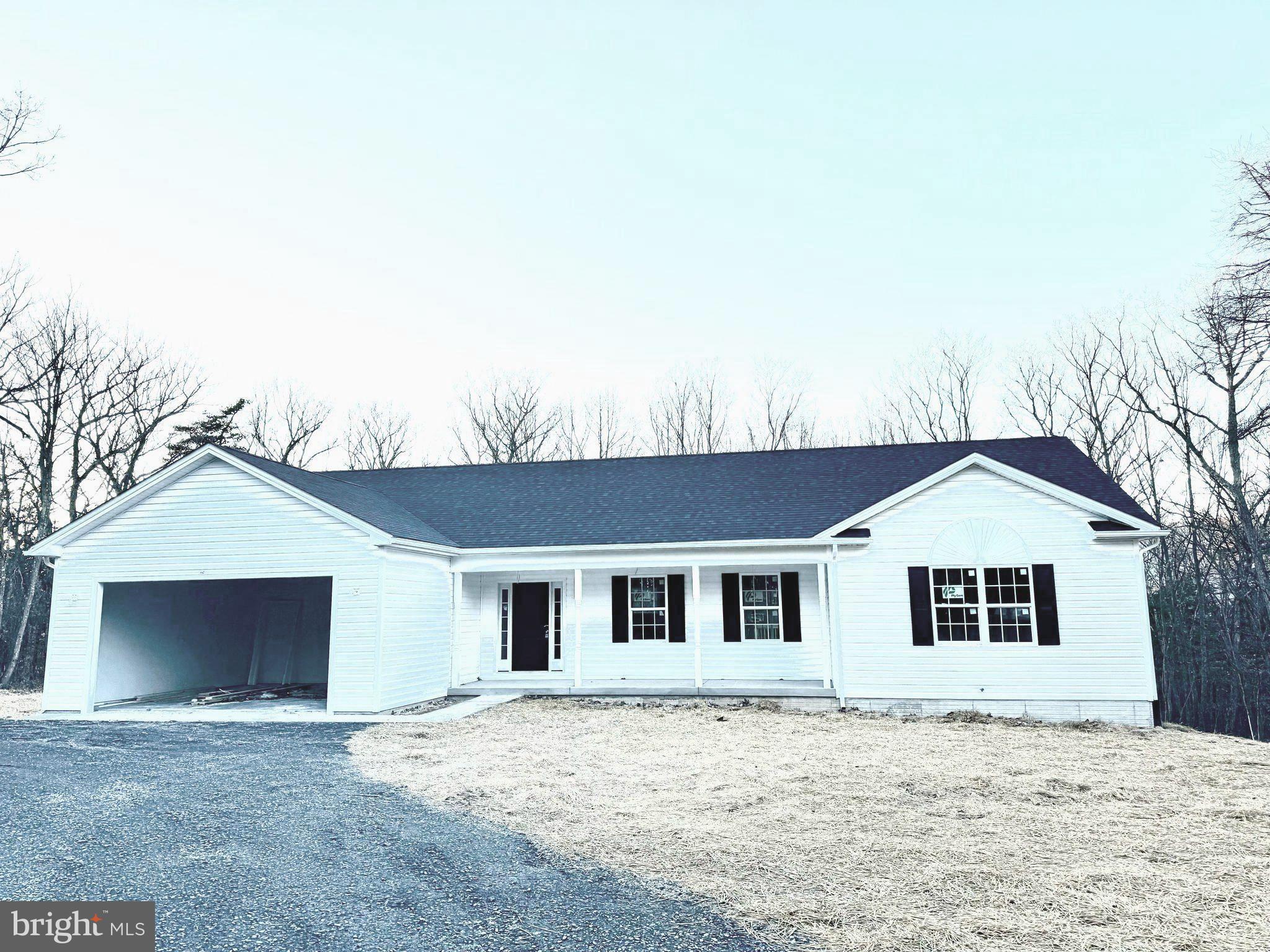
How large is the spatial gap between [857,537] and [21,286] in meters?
23.2

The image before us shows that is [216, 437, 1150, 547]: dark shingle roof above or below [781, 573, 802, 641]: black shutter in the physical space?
above

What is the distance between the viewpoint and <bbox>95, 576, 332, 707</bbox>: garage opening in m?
15.2

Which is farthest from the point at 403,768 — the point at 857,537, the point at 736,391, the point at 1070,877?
the point at 736,391

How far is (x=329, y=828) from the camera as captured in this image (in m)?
6.12

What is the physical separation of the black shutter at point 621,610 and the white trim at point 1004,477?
424 centimetres

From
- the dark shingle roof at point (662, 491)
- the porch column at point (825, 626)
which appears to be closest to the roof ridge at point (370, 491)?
the dark shingle roof at point (662, 491)

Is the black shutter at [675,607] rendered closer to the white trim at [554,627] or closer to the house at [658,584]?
the house at [658,584]

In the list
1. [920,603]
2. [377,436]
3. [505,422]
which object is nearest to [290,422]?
[377,436]

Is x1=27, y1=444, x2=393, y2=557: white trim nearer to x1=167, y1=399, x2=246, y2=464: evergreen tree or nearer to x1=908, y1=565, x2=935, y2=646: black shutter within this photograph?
x1=908, y1=565, x2=935, y2=646: black shutter

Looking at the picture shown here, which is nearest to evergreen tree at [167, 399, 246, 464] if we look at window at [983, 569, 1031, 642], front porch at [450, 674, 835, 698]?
front porch at [450, 674, 835, 698]

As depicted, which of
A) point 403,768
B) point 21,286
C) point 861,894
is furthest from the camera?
point 21,286

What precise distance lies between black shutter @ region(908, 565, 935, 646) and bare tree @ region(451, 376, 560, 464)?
25.1 m

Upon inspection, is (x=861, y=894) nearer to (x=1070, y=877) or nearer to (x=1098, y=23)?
(x=1070, y=877)

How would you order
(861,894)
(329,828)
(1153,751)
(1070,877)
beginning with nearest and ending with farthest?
(861,894), (1070,877), (329,828), (1153,751)
